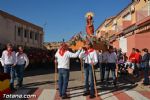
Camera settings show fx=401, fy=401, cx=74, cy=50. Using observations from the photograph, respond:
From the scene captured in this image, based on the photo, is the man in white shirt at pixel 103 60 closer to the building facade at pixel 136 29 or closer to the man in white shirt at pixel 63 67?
the building facade at pixel 136 29

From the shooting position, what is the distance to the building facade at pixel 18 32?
41.7m

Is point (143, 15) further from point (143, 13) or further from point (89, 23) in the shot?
point (89, 23)

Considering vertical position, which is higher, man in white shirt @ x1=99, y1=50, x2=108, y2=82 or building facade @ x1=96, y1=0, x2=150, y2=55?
building facade @ x1=96, y1=0, x2=150, y2=55

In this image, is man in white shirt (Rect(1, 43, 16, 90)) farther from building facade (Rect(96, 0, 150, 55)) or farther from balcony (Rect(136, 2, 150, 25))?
balcony (Rect(136, 2, 150, 25))

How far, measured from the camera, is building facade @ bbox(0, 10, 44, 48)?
41.7m

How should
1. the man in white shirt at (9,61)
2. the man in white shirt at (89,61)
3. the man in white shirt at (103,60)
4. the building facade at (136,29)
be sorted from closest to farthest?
the man in white shirt at (89,61), the man in white shirt at (9,61), the man in white shirt at (103,60), the building facade at (136,29)

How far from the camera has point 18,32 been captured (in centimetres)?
5000

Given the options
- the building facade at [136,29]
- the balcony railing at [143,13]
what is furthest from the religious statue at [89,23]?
the balcony railing at [143,13]

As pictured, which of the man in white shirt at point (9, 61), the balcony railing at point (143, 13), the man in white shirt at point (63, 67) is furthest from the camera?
the balcony railing at point (143, 13)

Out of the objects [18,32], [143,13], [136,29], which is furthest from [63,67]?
[18,32]

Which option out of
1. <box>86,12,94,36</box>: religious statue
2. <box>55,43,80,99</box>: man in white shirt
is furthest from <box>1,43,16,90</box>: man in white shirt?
<box>86,12,94,36</box>: religious statue

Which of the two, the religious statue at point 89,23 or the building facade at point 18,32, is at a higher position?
the building facade at point 18,32

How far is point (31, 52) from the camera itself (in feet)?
102

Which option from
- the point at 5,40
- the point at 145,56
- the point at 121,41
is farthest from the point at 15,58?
the point at 5,40
